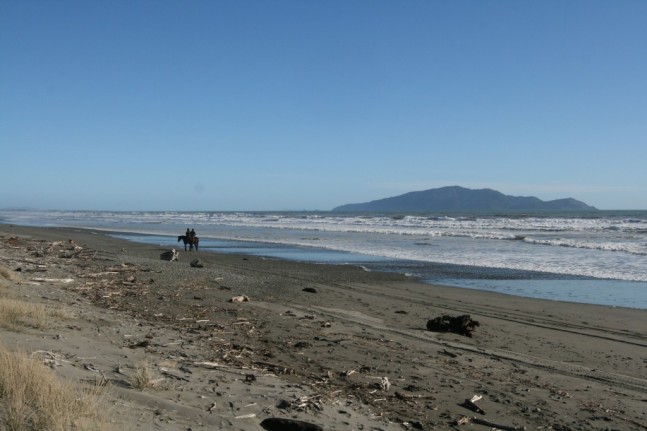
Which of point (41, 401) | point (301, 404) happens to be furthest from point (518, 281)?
point (41, 401)

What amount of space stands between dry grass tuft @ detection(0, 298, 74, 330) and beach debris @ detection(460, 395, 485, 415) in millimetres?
5466

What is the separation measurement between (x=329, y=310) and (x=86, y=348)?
5.71m

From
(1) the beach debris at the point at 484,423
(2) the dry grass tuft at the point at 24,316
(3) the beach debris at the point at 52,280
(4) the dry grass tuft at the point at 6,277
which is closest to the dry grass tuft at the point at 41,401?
(2) the dry grass tuft at the point at 24,316

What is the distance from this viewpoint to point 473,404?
5988 mm

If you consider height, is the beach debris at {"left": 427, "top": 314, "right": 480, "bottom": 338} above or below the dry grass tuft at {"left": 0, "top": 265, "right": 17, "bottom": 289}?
below

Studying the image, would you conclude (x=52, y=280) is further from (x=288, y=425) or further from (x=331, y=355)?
(x=288, y=425)

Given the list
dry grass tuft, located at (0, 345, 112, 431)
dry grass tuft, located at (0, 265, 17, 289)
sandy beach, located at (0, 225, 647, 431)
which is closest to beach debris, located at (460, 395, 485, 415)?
sandy beach, located at (0, 225, 647, 431)

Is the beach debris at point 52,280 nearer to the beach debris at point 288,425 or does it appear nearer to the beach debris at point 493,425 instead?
the beach debris at point 288,425

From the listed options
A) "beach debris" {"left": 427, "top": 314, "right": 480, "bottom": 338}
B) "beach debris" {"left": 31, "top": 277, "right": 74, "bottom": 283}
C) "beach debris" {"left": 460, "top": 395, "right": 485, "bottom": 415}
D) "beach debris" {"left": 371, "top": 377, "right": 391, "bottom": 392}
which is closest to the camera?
"beach debris" {"left": 460, "top": 395, "right": 485, "bottom": 415}

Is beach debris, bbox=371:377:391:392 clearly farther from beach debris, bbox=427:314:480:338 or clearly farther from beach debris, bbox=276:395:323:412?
beach debris, bbox=427:314:480:338

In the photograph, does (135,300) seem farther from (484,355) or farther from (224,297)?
(484,355)

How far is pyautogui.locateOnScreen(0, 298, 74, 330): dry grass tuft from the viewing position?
7.55m

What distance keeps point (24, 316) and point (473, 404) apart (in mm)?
5913

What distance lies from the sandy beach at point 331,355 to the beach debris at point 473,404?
0.04 m
